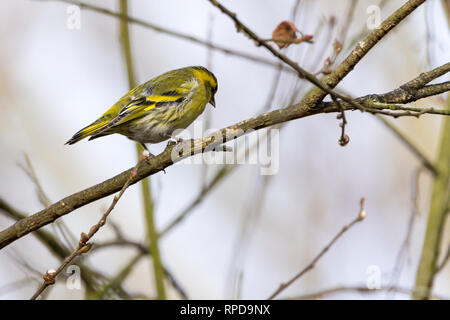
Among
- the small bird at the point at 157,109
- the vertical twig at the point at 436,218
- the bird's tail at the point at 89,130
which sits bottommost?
the vertical twig at the point at 436,218

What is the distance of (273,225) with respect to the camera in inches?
317

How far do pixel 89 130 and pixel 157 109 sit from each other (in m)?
0.67

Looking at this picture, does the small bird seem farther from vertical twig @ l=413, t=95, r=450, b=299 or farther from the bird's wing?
vertical twig @ l=413, t=95, r=450, b=299

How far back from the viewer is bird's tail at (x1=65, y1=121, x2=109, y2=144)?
3.79 meters

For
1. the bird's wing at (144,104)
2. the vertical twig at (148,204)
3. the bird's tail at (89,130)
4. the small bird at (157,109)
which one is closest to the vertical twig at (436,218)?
the vertical twig at (148,204)

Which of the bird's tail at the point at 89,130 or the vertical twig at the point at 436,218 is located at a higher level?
the bird's tail at the point at 89,130

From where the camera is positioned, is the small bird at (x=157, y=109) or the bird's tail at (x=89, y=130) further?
the small bird at (x=157, y=109)

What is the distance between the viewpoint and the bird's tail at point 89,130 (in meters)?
3.79

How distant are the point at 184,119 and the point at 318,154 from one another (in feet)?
11.5

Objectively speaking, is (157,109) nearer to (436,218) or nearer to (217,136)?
(217,136)

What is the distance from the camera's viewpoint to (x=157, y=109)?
440cm

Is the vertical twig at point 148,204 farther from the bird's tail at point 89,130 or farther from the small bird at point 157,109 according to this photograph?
the bird's tail at point 89,130
